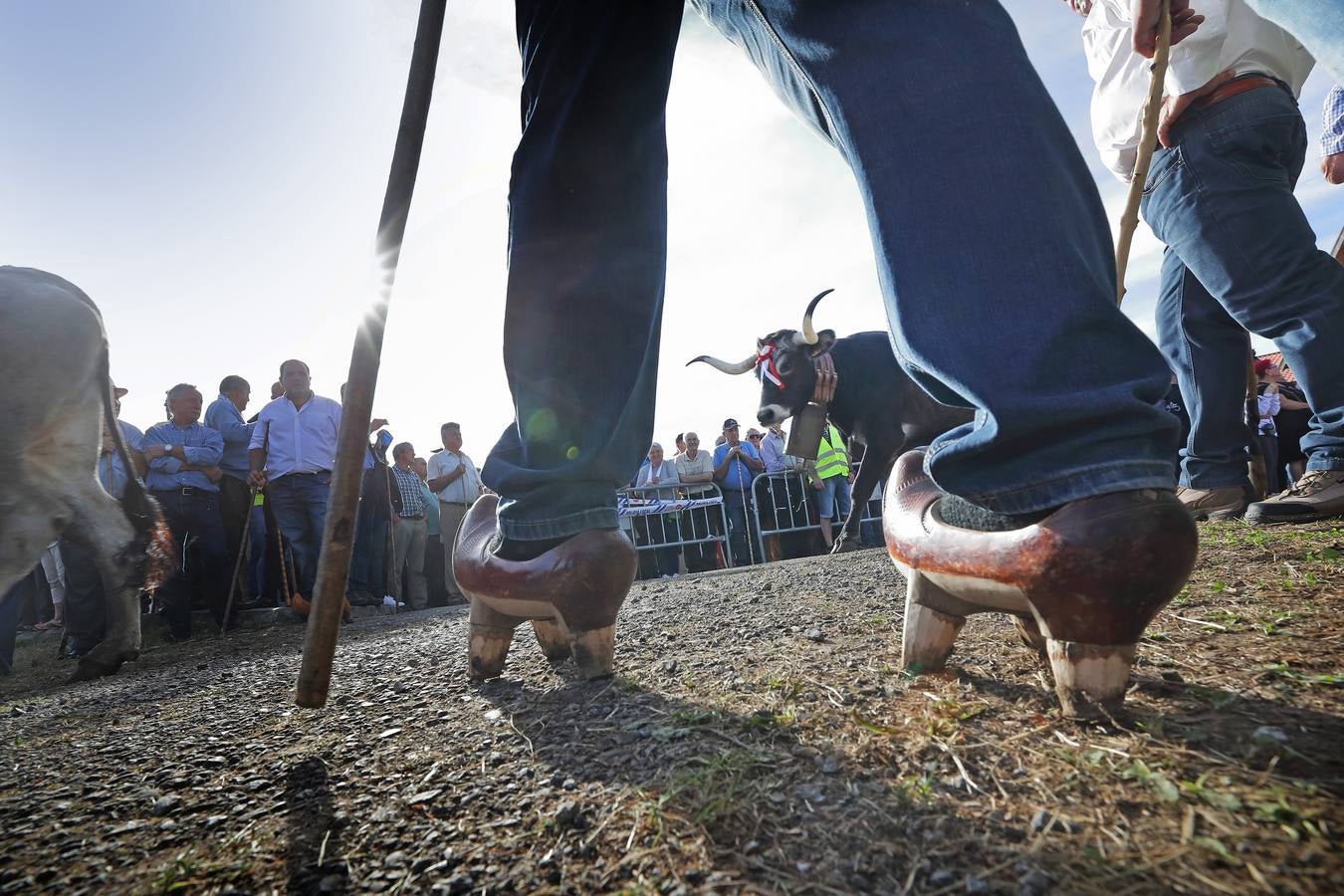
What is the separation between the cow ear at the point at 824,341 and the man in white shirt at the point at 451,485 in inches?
188

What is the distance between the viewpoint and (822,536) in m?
9.79

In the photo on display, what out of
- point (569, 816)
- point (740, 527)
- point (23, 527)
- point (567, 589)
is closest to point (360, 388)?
point (567, 589)

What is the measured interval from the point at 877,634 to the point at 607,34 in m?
1.46

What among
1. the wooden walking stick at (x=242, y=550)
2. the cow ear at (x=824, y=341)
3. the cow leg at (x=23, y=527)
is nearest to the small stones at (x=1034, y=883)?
the cow leg at (x=23, y=527)

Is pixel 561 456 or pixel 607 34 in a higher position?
pixel 607 34

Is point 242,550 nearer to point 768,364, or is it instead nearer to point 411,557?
point 411,557

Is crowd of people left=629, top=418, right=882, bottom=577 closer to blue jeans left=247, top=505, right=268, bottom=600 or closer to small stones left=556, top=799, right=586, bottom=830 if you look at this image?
blue jeans left=247, top=505, right=268, bottom=600

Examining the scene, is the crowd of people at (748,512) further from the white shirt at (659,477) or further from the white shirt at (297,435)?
the white shirt at (297,435)

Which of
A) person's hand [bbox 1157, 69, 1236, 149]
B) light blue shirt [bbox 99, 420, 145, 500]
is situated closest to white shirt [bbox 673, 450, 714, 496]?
light blue shirt [bbox 99, 420, 145, 500]

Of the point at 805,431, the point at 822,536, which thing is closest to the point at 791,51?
the point at 805,431

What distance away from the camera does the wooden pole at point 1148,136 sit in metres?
1.38

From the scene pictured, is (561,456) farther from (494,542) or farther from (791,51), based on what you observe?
(791,51)

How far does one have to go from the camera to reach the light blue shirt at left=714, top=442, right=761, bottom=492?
9758 mm

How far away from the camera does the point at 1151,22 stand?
143 centimetres
